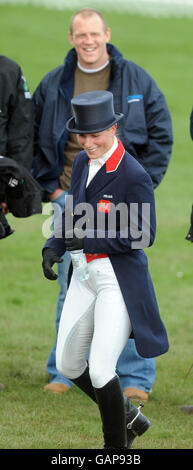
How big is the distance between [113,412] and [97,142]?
4.85ft

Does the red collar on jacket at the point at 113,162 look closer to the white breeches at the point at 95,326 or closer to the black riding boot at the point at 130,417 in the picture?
the white breeches at the point at 95,326

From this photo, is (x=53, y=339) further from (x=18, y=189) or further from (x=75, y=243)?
(x=75, y=243)

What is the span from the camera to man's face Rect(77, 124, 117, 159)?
5164mm

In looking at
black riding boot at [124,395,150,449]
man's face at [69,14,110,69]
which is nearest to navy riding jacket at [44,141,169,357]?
black riding boot at [124,395,150,449]

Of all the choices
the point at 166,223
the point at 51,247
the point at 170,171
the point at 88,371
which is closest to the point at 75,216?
the point at 51,247

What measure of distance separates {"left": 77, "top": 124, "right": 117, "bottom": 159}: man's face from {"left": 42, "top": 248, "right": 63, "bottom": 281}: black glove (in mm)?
595

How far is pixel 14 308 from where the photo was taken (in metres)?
9.59

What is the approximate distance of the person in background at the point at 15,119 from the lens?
266 inches

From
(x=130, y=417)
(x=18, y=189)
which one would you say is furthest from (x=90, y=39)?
(x=130, y=417)

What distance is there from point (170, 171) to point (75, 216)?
45.4 ft

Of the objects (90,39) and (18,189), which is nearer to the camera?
(18,189)

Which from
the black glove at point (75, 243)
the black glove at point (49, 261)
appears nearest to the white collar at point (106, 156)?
the black glove at point (75, 243)

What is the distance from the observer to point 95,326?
5.16 m
